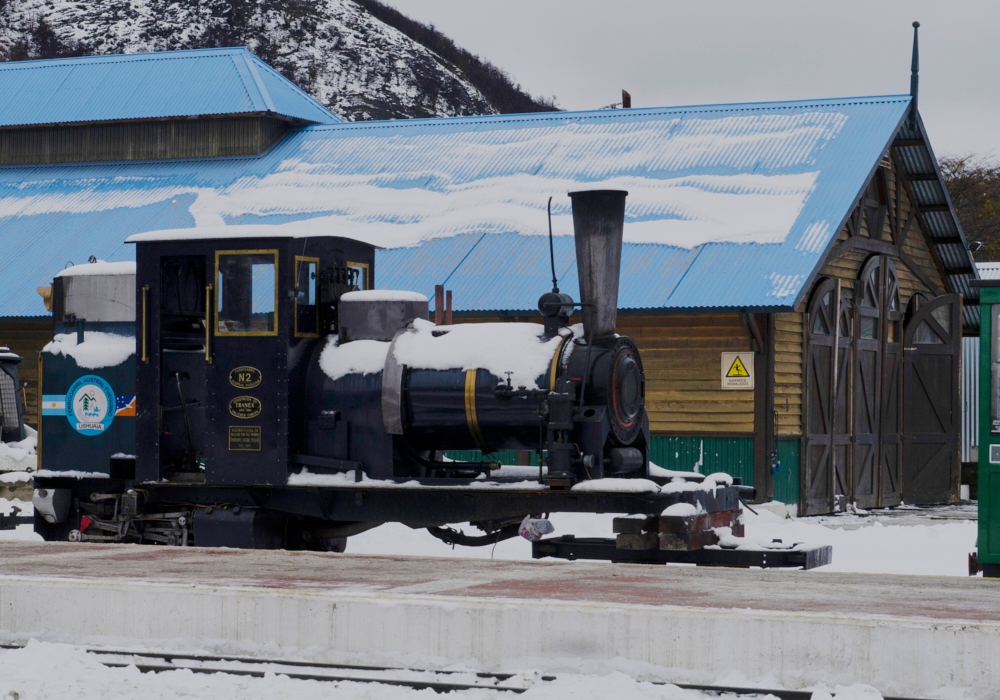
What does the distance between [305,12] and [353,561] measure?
110603mm

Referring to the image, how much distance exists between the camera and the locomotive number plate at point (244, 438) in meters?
11.2

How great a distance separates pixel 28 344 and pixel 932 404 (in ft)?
46.2

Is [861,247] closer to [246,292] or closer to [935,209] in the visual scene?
[935,209]

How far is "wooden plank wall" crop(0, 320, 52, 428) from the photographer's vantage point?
21094mm

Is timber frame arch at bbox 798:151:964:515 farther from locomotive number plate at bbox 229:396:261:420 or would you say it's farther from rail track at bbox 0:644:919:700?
rail track at bbox 0:644:919:700

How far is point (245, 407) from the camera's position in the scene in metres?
11.3

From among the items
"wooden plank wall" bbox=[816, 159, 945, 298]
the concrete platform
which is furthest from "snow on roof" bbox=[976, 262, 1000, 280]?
the concrete platform

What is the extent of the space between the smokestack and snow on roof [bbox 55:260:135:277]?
4184mm

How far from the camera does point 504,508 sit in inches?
420

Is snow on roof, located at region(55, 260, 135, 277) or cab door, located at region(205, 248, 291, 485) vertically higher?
snow on roof, located at region(55, 260, 135, 277)

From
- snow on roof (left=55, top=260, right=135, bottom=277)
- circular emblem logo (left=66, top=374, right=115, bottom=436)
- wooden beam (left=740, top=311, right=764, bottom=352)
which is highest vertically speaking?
snow on roof (left=55, top=260, right=135, bottom=277)

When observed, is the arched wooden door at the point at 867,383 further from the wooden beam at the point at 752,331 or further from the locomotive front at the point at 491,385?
the locomotive front at the point at 491,385

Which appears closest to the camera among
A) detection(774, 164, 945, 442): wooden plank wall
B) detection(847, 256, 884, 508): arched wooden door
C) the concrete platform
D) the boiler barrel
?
the concrete platform

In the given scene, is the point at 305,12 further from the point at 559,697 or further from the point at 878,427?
the point at 559,697
